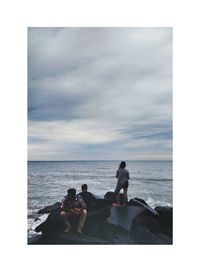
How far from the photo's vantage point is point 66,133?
6309 millimetres

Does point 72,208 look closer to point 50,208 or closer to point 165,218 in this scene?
point 50,208

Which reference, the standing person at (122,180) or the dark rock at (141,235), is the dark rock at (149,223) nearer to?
the dark rock at (141,235)

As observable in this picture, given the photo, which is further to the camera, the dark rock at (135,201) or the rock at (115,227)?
the dark rock at (135,201)

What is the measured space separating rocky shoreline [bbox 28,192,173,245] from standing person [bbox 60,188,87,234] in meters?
0.08

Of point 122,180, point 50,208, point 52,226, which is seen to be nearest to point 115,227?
point 122,180

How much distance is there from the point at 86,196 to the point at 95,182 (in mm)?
317

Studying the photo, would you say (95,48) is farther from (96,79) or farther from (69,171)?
(69,171)

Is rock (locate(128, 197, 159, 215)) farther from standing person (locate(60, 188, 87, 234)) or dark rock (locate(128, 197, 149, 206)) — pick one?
standing person (locate(60, 188, 87, 234))

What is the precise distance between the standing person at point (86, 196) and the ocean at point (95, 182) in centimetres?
7

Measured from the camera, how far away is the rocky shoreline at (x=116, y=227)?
582cm

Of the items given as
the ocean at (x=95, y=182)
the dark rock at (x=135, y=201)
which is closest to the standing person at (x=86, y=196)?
the ocean at (x=95, y=182)

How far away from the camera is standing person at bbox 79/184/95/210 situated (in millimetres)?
6125
